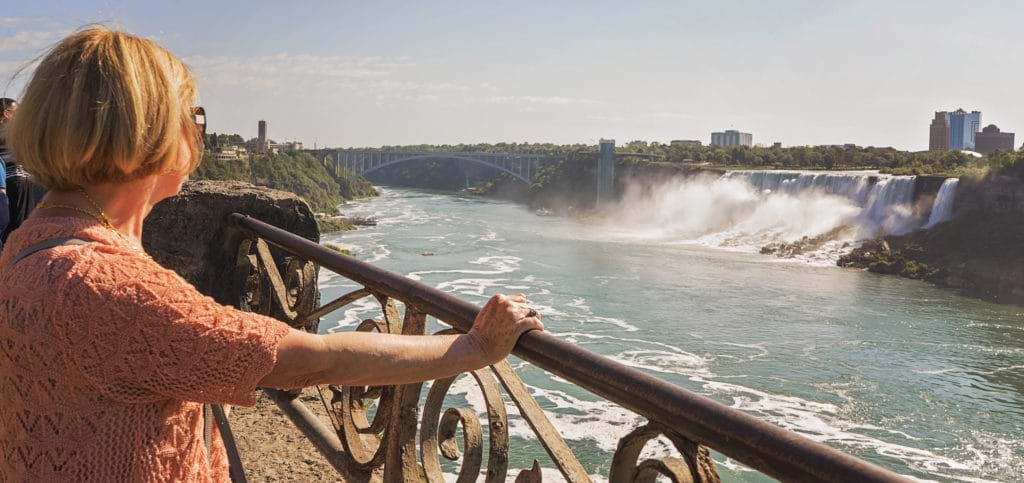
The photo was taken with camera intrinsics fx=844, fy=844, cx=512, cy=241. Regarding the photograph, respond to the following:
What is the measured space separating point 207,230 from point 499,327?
2309mm

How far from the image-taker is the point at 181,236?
325cm

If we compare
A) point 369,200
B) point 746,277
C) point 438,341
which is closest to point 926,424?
point 746,277

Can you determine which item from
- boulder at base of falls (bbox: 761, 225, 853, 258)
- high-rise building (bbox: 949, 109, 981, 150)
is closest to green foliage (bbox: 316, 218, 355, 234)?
boulder at base of falls (bbox: 761, 225, 853, 258)

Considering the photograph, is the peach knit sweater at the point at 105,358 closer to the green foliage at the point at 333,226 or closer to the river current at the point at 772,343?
the river current at the point at 772,343

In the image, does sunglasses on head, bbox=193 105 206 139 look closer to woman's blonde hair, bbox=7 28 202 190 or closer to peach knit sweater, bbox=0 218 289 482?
woman's blonde hair, bbox=7 28 202 190

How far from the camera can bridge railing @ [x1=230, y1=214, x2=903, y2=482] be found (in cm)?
90

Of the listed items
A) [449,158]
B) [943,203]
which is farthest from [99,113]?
[449,158]

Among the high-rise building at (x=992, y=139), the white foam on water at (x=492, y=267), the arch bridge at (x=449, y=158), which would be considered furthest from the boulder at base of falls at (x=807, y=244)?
Answer: the high-rise building at (x=992, y=139)

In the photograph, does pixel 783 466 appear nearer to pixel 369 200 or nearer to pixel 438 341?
pixel 438 341

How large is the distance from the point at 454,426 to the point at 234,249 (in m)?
1.71

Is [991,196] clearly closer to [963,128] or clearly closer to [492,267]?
[492,267]

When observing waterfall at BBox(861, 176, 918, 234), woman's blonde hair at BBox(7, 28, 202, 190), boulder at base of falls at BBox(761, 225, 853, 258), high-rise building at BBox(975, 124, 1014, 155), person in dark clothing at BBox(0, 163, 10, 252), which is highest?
high-rise building at BBox(975, 124, 1014, 155)

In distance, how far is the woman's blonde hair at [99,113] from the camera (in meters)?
0.94

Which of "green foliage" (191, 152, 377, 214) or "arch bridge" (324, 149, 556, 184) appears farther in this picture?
"arch bridge" (324, 149, 556, 184)
